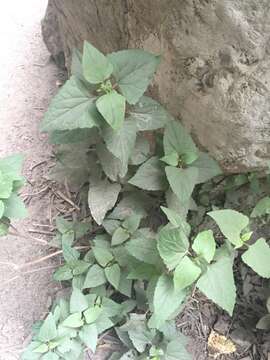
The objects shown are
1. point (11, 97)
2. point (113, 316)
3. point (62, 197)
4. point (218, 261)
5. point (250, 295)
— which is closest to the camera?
point (218, 261)

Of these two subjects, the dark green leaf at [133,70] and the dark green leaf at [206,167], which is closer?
the dark green leaf at [133,70]

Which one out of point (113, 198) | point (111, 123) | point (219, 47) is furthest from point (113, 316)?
point (219, 47)

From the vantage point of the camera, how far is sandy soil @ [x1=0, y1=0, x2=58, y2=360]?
1533mm

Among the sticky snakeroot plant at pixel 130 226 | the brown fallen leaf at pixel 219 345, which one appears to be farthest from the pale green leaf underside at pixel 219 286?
the brown fallen leaf at pixel 219 345

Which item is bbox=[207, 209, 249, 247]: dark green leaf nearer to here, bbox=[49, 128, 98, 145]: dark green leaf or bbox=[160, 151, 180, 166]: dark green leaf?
bbox=[160, 151, 180, 166]: dark green leaf

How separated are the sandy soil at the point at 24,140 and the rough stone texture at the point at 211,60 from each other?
546 millimetres

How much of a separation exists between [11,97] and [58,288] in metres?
0.79

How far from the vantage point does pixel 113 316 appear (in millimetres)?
1444

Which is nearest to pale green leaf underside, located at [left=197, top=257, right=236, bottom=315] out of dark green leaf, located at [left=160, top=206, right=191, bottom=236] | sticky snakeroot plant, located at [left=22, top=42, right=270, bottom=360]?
sticky snakeroot plant, located at [left=22, top=42, right=270, bottom=360]

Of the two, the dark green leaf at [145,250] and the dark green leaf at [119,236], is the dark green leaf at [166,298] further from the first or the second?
the dark green leaf at [119,236]

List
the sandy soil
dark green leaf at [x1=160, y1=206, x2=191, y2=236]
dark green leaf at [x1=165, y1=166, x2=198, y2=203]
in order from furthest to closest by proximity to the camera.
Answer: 1. the sandy soil
2. dark green leaf at [x1=165, y1=166, x2=198, y2=203]
3. dark green leaf at [x1=160, y1=206, x2=191, y2=236]

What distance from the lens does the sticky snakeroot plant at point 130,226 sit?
1.14m

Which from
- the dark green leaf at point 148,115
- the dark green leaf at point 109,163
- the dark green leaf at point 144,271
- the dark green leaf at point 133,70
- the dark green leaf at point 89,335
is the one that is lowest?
the dark green leaf at point 89,335

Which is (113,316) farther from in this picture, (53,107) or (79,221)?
(53,107)
